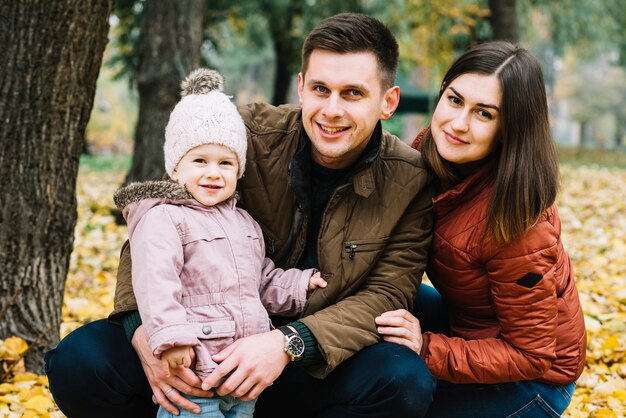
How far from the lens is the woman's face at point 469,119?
91.2 inches

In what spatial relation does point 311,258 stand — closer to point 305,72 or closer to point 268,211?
point 268,211

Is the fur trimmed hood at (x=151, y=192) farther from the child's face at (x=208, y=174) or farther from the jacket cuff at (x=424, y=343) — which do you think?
the jacket cuff at (x=424, y=343)

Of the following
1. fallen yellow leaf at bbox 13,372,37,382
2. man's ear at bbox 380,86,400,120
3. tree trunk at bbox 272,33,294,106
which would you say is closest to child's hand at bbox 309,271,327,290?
man's ear at bbox 380,86,400,120

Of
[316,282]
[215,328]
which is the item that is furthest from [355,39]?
[215,328]

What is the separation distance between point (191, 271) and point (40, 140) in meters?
1.24

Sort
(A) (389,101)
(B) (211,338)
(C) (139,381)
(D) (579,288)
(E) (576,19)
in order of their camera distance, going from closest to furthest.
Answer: (B) (211,338) → (C) (139,381) → (A) (389,101) → (D) (579,288) → (E) (576,19)

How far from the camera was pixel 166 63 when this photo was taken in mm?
6422

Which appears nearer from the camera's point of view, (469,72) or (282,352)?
(282,352)

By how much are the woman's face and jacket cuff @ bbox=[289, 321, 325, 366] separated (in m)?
0.81

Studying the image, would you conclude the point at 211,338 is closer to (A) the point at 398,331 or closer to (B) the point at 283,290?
(B) the point at 283,290

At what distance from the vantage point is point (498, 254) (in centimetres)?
226

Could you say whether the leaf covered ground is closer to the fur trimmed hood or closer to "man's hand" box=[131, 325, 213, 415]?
"man's hand" box=[131, 325, 213, 415]

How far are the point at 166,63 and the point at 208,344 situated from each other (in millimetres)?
4807

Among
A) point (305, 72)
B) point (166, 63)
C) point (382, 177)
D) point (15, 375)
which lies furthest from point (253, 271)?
point (166, 63)
